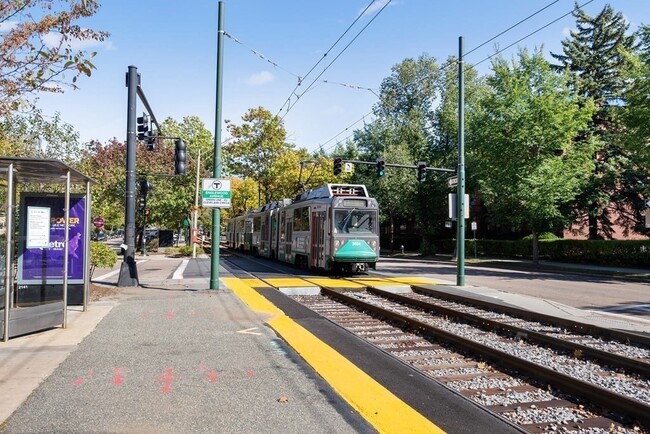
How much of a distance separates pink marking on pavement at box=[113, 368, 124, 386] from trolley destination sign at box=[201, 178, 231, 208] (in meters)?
8.69

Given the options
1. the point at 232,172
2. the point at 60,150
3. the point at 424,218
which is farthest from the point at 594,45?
the point at 60,150

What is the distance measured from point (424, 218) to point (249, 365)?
4077cm

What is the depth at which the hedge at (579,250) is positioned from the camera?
30952mm

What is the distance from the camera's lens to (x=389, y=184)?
45656mm

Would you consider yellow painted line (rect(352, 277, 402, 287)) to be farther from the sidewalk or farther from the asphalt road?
the sidewalk

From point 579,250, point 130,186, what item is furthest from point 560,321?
point 579,250

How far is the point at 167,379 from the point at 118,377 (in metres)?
0.57

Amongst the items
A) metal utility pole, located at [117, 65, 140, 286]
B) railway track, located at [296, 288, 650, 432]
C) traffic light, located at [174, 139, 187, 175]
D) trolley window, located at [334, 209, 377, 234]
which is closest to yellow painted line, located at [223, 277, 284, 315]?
railway track, located at [296, 288, 650, 432]

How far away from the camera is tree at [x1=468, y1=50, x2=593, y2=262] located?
95.8 feet

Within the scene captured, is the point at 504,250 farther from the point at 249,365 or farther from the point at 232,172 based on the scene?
the point at 249,365

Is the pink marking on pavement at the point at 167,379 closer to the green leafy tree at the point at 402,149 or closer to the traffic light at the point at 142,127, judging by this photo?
the traffic light at the point at 142,127

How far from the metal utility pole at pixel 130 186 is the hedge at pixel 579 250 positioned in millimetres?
27735

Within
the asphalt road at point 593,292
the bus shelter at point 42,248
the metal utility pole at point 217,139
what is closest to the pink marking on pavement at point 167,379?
the bus shelter at point 42,248

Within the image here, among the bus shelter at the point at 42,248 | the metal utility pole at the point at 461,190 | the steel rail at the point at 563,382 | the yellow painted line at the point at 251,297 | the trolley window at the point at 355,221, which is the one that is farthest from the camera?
the trolley window at the point at 355,221
